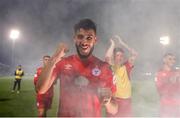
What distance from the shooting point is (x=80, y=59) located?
143 inches

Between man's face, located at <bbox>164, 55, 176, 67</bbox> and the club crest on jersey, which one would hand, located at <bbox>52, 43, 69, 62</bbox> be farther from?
man's face, located at <bbox>164, 55, 176, 67</bbox>

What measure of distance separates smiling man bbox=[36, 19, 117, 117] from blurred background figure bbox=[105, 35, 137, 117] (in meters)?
1.91

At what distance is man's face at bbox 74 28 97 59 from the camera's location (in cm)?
352

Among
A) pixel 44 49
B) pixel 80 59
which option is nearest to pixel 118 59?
pixel 80 59

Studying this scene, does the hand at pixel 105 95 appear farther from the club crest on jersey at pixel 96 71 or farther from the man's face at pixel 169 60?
the man's face at pixel 169 60

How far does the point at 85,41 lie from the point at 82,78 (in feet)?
1.27

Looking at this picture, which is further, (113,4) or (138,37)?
(138,37)

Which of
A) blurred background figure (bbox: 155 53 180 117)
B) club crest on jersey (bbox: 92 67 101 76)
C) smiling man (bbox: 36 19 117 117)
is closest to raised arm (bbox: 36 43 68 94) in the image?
smiling man (bbox: 36 19 117 117)

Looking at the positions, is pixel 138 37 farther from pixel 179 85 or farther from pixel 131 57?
pixel 179 85

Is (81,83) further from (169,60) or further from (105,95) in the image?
(169,60)

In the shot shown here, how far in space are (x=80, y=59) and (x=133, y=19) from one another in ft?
10.5

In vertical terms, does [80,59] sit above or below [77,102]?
above

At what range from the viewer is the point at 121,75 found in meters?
5.87

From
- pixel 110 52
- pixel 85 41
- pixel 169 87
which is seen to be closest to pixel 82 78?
pixel 85 41
